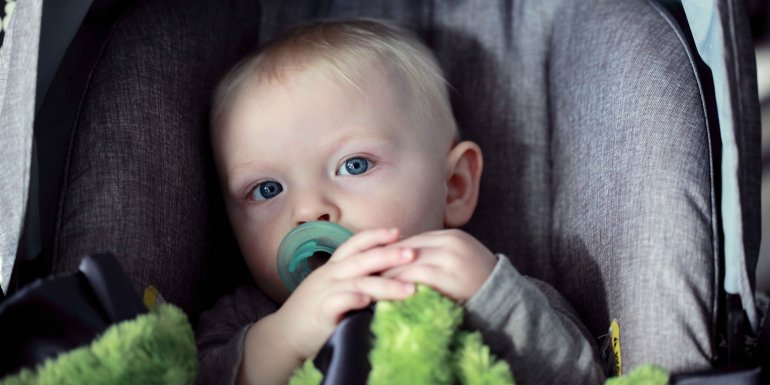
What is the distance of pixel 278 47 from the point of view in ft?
4.48

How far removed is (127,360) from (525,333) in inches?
16.6

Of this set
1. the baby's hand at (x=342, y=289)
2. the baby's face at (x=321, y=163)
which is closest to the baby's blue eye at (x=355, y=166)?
the baby's face at (x=321, y=163)

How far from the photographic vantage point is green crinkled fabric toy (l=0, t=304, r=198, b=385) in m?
0.83

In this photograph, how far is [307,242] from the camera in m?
1.11

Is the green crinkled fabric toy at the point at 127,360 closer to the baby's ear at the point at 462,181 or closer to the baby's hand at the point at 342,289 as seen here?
the baby's hand at the point at 342,289

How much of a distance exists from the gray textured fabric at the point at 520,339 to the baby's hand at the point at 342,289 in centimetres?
9

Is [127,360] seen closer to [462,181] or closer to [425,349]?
[425,349]

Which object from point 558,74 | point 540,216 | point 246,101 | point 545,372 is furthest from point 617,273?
point 246,101

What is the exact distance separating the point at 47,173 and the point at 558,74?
0.84 metres

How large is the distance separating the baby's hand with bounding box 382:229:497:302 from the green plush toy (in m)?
0.03

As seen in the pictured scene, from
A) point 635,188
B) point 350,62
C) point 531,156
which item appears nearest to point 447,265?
point 635,188

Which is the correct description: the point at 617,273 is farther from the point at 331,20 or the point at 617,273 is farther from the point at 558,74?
the point at 331,20

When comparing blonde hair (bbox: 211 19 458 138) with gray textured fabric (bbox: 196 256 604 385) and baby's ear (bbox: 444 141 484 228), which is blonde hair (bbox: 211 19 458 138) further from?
gray textured fabric (bbox: 196 256 604 385)

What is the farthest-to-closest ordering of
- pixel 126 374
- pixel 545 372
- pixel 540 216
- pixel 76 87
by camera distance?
pixel 540 216, pixel 76 87, pixel 545 372, pixel 126 374
